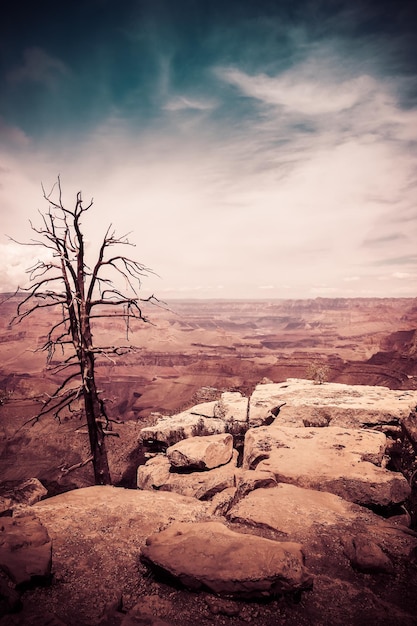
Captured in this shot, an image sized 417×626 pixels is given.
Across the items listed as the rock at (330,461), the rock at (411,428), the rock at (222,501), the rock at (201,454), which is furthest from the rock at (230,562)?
the rock at (411,428)

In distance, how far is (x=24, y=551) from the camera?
3260 millimetres

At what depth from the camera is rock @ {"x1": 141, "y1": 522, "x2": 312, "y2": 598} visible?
9.41 ft

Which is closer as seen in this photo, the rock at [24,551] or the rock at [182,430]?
the rock at [24,551]

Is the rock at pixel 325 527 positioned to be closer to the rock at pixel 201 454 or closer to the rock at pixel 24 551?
the rock at pixel 201 454

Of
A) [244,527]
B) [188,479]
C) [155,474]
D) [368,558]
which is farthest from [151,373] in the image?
[368,558]

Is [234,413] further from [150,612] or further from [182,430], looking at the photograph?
[150,612]

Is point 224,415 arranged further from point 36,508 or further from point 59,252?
point 59,252

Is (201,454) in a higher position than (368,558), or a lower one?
lower

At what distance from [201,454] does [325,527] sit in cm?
407

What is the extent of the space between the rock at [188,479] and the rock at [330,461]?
78cm

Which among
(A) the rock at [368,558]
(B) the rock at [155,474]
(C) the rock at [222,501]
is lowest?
(B) the rock at [155,474]

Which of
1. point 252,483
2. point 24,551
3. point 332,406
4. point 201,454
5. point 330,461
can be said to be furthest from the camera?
point 332,406

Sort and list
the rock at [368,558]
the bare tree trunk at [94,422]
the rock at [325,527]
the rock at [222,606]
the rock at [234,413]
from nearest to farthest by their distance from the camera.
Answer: the rock at [222,606]
the rock at [368,558]
the rock at [325,527]
the bare tree trunk at [94,422]
the rock at [234,413]

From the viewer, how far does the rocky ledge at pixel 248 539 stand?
2826 mm
